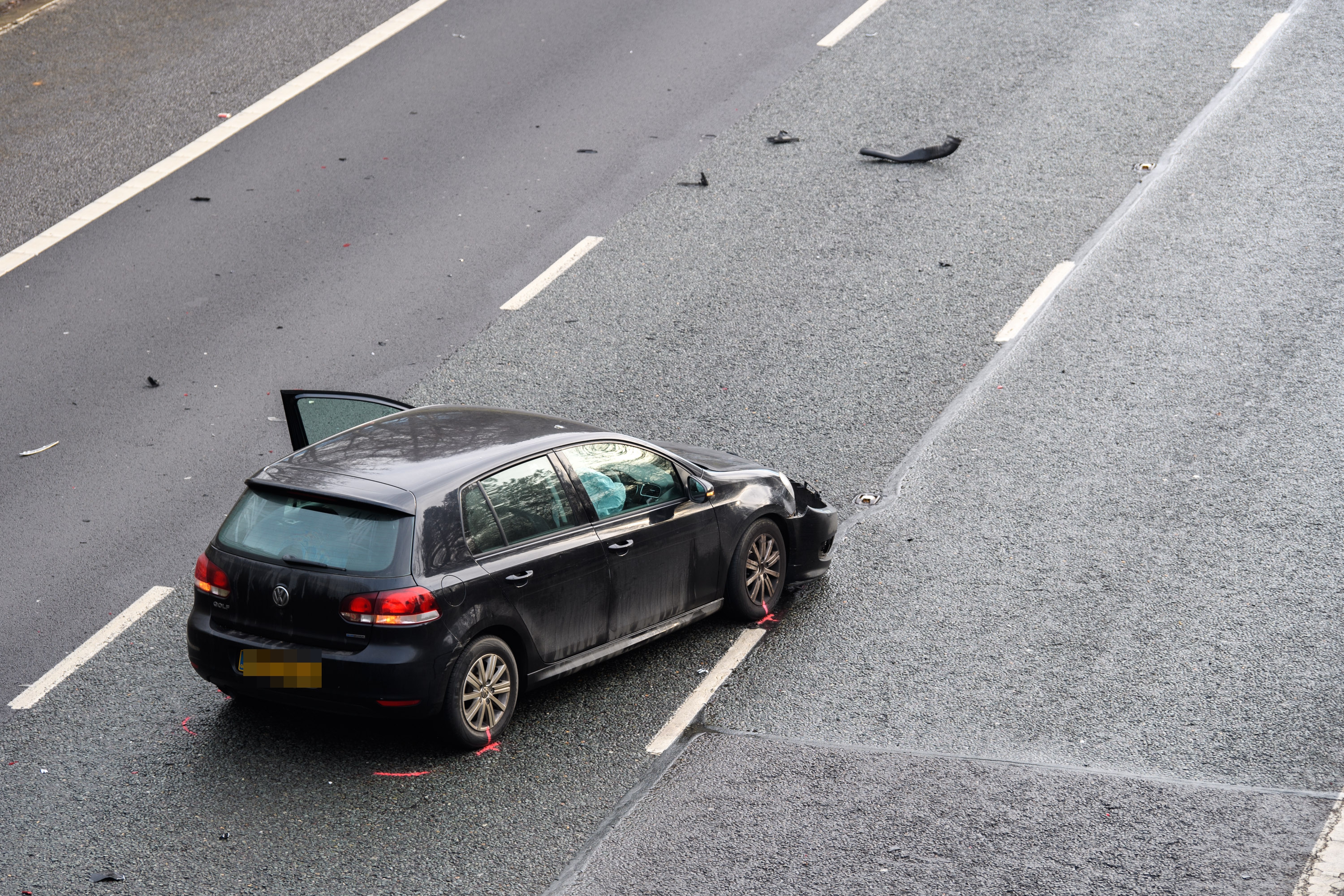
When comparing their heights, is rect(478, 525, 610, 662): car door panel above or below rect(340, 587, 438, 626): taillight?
below

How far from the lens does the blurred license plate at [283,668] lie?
6875 mm

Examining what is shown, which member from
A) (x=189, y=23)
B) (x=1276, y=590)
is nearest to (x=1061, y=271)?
(x=1276, y=590)

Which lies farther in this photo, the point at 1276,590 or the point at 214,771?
the point at 1276,590

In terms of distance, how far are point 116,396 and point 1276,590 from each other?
27.7 ft

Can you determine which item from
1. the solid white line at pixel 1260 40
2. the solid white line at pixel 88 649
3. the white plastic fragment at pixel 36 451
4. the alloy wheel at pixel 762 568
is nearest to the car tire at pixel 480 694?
the alloy wheel at pixel 762 568

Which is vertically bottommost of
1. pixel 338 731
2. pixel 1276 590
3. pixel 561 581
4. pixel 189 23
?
pixel 1276 590

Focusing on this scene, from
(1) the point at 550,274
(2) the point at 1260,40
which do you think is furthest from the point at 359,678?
(2) the point at 1260,40

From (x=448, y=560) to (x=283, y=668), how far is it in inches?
38.4

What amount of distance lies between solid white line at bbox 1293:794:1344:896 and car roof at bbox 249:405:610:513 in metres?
4.16

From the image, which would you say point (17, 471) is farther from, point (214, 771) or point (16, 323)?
point (214, 771)

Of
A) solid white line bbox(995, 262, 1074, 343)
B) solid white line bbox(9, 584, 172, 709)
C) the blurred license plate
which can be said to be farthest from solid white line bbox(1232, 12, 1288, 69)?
Answer: the blurred license plate

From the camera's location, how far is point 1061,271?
12.5m

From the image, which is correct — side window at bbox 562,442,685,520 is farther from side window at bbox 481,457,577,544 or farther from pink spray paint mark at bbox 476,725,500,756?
pink spray paint mark at bbox 476,725,500,756

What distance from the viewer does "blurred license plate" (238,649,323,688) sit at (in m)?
6.88
